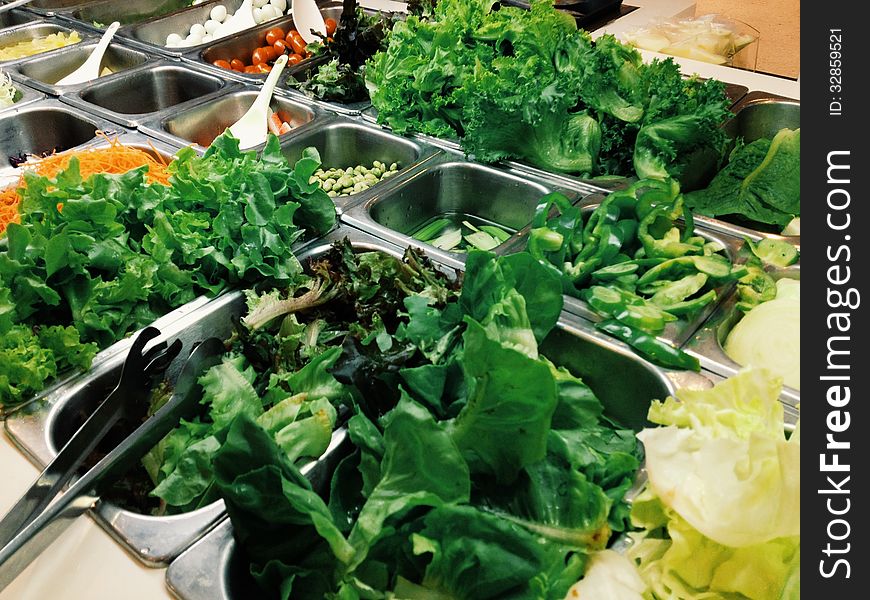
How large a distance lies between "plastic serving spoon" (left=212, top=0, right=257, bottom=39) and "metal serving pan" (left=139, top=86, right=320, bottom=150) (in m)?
0.95

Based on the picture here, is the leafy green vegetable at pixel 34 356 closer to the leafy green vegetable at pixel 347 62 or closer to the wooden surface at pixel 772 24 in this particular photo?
the leafy green vegetable at pixel 347 62

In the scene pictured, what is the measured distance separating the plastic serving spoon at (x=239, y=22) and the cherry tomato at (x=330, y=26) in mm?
416

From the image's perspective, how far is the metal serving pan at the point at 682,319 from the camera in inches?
69.7

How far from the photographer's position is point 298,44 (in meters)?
3.79

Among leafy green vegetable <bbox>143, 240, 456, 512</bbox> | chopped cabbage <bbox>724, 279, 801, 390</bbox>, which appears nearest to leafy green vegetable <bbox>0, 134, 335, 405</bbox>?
leafy green vegetable <bbox>143, 240, 456, 512</bbox>

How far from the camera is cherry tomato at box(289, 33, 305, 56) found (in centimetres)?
376

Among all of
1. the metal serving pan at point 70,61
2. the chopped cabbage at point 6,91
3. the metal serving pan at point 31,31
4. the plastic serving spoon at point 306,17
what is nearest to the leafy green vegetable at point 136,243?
the chopped cabbage at point 6,91

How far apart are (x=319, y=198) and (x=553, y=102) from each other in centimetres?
84

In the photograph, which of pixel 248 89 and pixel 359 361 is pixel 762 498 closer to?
pixel 359 361

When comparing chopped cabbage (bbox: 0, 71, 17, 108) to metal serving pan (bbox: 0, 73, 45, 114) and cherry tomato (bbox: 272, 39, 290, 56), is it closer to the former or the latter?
metal serving pan (bbox: 0, 73, 45, 114)

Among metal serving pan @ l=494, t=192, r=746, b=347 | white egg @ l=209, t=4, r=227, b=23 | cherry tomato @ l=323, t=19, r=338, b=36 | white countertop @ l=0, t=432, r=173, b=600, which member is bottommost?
white countertop @ l=0, t=432, r=173, b=600

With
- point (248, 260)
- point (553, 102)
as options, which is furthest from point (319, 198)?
point (553, 102)

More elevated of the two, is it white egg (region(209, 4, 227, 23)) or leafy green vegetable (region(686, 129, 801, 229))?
white egg (region(209, 4, 227, 23))
